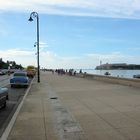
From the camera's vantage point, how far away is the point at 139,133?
10.6m

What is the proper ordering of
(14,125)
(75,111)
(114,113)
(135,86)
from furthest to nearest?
(135,86), (75,111), (114,113), (14,125)

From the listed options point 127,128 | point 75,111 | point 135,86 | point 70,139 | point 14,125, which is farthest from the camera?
point 135,86

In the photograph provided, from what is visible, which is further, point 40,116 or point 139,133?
point 40,116

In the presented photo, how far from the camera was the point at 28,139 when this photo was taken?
412 inches

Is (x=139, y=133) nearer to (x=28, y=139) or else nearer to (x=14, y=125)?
(x=28, y=139)

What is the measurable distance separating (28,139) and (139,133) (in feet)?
8.80

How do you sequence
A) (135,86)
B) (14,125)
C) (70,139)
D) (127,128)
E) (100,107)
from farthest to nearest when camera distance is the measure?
(135,86) → (100,107) → (14,125) → (127,128) → (70,139)

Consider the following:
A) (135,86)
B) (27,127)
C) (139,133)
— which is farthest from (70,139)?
(135,86)

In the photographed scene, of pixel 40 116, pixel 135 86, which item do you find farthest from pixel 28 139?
pixel 135 86

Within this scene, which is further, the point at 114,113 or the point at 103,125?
the point at 114,113

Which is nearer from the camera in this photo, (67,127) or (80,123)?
(67,127)

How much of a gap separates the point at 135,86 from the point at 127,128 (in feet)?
63.0

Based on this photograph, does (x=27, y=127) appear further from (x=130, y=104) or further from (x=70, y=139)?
(x=130, y=104)

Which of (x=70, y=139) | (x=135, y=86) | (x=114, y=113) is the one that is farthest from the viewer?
(x=135, y=86)
